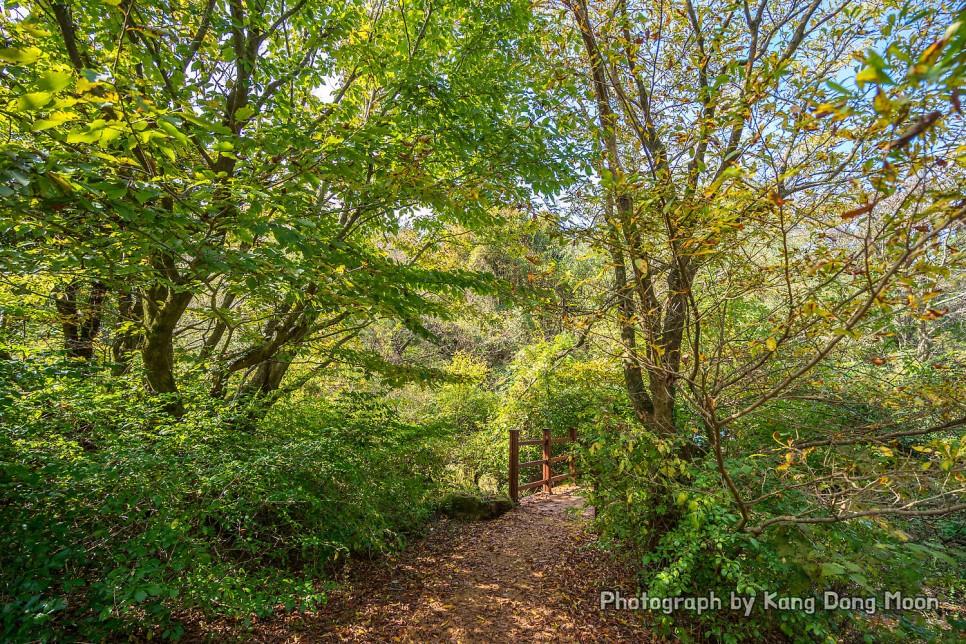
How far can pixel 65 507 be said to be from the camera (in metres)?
2.35

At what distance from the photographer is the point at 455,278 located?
14.6ft

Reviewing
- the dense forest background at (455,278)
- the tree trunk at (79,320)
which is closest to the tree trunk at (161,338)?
the dense forest background at (455,278)

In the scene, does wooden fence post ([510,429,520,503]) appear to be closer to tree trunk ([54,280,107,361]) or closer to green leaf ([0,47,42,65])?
tree trunk ([54,280,107,361])

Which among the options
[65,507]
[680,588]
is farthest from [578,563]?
[65,507]

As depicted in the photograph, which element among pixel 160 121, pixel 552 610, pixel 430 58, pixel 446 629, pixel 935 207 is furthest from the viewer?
pixel 430 58

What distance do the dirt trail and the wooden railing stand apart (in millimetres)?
1173

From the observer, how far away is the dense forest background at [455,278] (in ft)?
6.14

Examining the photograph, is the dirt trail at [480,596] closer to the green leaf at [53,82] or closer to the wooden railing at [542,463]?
the wooden railing at [542,463]

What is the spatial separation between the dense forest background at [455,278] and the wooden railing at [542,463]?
5.71ft

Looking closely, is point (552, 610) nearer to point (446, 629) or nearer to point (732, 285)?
point (446, 629)

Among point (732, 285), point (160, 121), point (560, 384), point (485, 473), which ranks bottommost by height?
point (485, 473)

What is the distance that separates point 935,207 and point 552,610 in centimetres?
386

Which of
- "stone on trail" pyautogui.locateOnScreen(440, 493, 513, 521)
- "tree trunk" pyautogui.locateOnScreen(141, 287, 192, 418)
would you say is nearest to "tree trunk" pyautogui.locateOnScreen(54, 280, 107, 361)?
"tree trunk" pyautogui.locateOnScreen(141, 287, 192, 418)

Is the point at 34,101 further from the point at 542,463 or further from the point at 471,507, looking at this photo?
the point at 542,463
